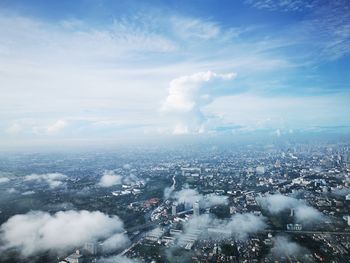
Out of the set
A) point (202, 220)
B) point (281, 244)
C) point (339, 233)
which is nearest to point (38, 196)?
point (202, 220)

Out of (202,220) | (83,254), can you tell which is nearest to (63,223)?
(83,254)

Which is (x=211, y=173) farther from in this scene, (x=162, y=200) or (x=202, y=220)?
(x=202, y=220)

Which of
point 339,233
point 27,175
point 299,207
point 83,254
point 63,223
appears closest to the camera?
point 83,254

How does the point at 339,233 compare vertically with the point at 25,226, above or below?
below

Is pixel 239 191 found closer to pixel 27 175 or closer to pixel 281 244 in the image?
pixel 281 244

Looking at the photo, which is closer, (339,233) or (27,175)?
(339,233)

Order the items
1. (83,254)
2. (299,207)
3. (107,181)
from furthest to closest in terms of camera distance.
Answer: (107,181), (299,207), (83,254)
